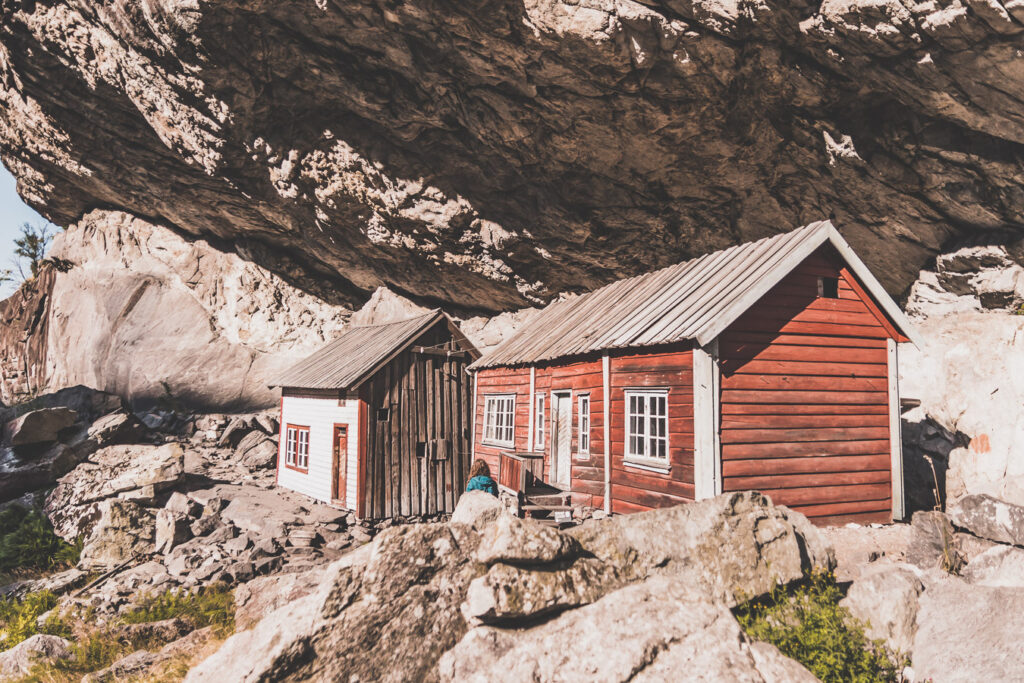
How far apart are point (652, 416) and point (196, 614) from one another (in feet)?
29.8

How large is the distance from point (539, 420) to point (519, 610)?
9087 mm

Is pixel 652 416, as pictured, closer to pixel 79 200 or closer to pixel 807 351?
pixel 807 351

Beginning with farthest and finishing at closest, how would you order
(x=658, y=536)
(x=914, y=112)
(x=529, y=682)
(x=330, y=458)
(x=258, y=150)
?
1. (x=258, y=150)
2. (x=330, y=458)
3. (x=914, y=112)
4. (x=658, y=536)
5. (x=529, y=682)

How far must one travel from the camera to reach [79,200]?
119 feet

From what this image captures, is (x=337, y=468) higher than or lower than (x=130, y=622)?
higher

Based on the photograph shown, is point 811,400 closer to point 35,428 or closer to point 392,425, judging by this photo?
point 392,425

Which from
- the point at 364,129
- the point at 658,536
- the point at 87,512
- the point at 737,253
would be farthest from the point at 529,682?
the point at 364,129

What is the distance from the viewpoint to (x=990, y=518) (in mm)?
7723

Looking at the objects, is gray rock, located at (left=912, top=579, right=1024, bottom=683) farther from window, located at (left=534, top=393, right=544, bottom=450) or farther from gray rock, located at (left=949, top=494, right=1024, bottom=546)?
window, located at (left=534, top=393, right=544, bottom=450)

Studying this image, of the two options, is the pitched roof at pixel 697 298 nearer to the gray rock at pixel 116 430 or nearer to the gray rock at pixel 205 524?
the gray rock at pixel 205 524

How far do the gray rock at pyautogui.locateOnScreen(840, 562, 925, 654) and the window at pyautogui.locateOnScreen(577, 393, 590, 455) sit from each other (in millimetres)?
6225

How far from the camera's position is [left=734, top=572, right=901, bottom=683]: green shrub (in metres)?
5.69

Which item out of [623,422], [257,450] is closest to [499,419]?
[623,422]

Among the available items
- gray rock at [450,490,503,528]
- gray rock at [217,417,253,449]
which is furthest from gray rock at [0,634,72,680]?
gray rock at [217,417,253,449]
